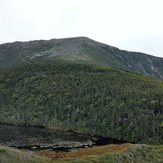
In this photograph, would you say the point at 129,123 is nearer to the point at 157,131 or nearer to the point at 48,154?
the point at 157,131

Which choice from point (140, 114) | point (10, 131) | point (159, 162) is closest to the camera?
point (159, 162)

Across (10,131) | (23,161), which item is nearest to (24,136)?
(10,131)

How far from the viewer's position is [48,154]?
10519cm

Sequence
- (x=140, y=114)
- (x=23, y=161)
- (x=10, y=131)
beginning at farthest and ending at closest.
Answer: (x=140, y=114) → (x=10, y=131) → (x=23, y=161)

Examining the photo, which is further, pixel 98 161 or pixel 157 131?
pixel 157 131

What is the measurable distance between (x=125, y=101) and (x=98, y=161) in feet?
388

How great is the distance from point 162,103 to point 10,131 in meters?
93.3

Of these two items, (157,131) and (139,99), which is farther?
(139,99)

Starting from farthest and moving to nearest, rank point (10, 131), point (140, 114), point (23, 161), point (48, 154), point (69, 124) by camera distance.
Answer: point (69, 124) → point (140, 114) → point (10, 131) → point (48, 154) → point (23, 161)

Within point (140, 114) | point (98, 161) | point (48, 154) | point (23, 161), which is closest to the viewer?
point (23, 161)

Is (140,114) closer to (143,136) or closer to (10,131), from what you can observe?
(143,136)

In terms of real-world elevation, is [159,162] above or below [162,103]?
below

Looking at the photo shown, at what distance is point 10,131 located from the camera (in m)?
160

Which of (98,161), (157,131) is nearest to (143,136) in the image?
(157,131)
